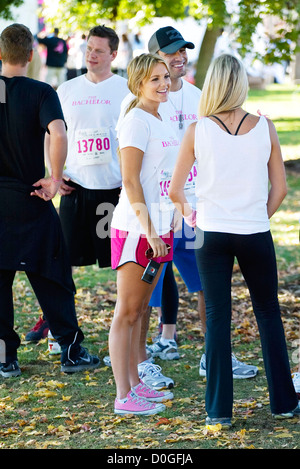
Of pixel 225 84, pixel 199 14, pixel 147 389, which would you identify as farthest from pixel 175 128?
pixel 199 14

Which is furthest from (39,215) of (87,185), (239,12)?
(239,12)

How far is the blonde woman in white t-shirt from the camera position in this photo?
13.9ft

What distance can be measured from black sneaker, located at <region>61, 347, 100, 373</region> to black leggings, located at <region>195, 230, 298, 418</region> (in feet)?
4.83

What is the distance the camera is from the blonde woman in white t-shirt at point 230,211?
423 cm

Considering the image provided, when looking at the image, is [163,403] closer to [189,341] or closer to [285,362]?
[285,362]

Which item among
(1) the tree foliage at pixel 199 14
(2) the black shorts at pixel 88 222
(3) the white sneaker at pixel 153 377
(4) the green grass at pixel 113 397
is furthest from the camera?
(1) the tree foliage at pixel 199 14

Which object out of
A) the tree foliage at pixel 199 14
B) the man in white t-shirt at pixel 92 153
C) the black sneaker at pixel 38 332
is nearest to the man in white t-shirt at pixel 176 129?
the man in white t-shirt at pixel 92 153

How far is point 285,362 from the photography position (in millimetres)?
4461

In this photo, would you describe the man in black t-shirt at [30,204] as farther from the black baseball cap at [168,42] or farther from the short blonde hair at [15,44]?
the black baseball cap at [168,42]

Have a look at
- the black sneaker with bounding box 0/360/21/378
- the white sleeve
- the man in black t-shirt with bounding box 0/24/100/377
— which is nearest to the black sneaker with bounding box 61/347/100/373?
the man in black t-shirt with bounding box 0/24/100/377

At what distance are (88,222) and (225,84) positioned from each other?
2193 mm

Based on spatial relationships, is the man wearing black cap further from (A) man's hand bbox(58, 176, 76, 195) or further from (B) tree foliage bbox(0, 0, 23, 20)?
(B) tree foliage bbox(0, 0, 23, 20)

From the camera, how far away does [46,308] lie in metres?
5.62

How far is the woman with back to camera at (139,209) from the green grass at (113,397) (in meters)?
0.27
